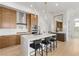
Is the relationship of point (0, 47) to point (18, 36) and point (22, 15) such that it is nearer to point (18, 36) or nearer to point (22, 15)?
point (18, 36)

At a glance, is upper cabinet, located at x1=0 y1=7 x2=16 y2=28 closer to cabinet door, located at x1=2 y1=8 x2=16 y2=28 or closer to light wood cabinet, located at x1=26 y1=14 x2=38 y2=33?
cabinet door, located at x1=2 y1=8 x2=16 y2=28

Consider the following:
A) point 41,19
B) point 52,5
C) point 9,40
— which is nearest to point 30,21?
point 41,19

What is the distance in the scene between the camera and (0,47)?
19.1 feet

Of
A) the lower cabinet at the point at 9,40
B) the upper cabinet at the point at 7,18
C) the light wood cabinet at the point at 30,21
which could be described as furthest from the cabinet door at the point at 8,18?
the light wood cabinet at the point at 30,21

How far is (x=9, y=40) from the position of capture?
6.44 metres

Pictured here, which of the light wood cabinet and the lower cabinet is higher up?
the light wood cabinet

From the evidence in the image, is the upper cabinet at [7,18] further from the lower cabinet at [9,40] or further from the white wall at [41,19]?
the lower cabinet at [9,40]

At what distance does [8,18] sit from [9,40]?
1.33 m

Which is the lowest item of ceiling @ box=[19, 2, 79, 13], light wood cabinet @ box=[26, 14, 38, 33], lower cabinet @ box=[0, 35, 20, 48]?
lower cabinet @ box=[0, 35, 20, 48]

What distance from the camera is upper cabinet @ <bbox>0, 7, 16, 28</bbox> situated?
6.11 meters

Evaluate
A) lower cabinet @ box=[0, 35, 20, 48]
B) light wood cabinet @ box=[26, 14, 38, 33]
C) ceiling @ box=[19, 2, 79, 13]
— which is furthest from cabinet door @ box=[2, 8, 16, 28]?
light wood cabinet @ box=[26, 14, 38, 33]

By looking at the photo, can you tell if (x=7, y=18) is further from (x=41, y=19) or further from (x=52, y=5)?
(x=41, y=19)

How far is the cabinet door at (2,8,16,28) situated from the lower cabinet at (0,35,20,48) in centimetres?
68

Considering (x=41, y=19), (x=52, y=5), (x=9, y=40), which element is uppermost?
(x=52, y=5)
